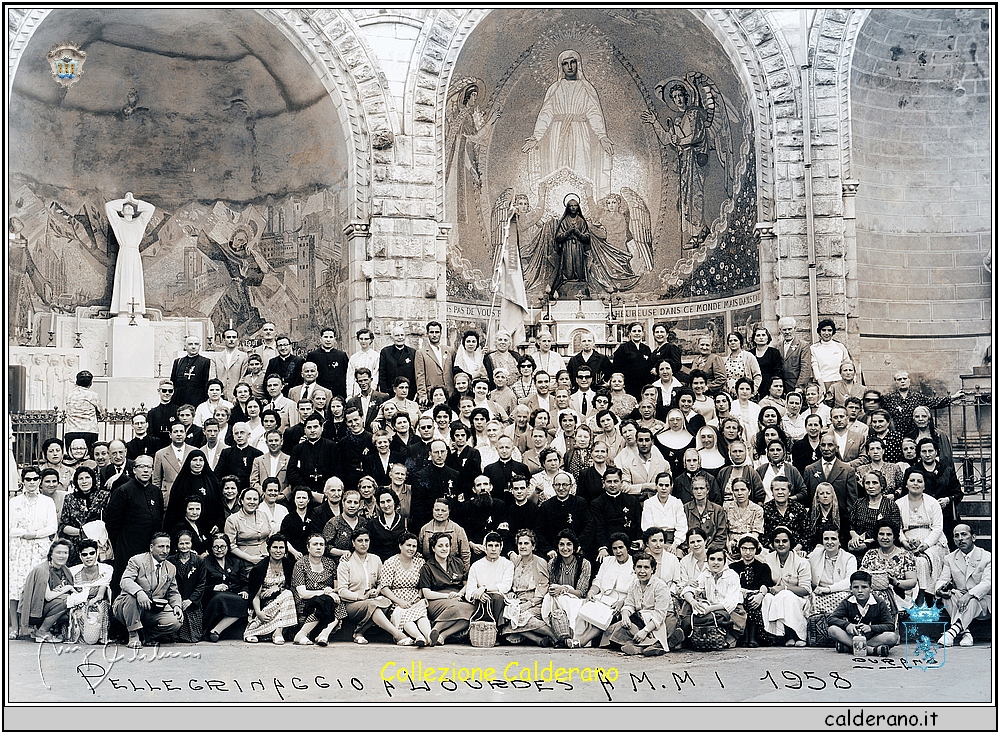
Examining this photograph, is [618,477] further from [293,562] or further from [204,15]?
[204,15]

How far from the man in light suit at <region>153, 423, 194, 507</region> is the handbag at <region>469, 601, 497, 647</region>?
2.82 m

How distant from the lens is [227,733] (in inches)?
374

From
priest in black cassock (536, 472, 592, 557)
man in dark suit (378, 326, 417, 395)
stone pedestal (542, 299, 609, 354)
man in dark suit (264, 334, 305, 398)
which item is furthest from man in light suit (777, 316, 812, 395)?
man in dark suit (264, 334, 305, 398)

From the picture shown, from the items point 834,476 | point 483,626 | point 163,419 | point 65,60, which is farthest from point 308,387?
point 65,60

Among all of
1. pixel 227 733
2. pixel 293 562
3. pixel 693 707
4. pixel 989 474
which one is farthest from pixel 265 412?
pixel 989 474

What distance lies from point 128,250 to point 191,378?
11.0ft

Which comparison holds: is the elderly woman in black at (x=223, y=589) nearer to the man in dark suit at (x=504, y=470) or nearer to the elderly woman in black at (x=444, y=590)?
the elderly woman in black at (x=444, y=590)

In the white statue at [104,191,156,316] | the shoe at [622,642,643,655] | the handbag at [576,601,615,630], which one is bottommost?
the shoe at [622,642,643,655]

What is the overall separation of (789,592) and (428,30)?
7.95 metres

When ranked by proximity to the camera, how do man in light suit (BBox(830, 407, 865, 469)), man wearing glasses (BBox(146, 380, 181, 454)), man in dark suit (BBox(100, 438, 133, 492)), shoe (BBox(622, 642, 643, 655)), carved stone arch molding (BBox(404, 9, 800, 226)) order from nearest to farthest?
shoe (BBox(622, 642, 643, 655)), man in dark suit (BBox(100, 438, 133, 492)), man in light suit (BBox(830, 407, 865, 469)), man wearing glasses (BBox(146, 380, 181, 454)), carved stone arch molding (BBox(404, 9, 800, 226))

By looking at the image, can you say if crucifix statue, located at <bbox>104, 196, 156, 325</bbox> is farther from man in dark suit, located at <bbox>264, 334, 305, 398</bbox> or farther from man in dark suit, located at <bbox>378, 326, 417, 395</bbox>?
man in dark suit, located at <bbox>378, 326, 417, 395</bbox>

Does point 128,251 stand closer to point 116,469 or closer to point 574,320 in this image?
point 116,469

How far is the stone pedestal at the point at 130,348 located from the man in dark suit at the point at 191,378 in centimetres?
196

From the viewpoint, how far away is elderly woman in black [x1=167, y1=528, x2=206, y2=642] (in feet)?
32.1
